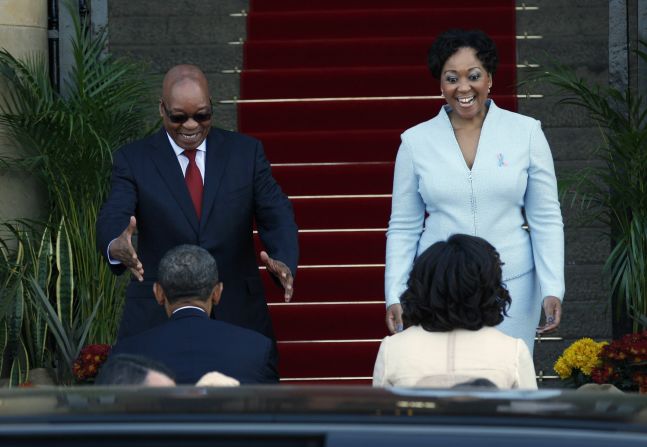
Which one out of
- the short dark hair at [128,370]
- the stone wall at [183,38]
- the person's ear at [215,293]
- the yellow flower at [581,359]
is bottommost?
the yellow flower at [581,359]

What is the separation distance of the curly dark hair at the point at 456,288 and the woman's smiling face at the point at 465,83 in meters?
1.05

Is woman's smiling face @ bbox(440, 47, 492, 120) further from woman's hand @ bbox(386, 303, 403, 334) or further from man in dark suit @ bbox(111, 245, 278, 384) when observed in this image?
man in dark suit @ bbox(111, 245, 278, 384)

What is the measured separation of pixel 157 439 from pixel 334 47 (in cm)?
709

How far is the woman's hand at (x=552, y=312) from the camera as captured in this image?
4.89m

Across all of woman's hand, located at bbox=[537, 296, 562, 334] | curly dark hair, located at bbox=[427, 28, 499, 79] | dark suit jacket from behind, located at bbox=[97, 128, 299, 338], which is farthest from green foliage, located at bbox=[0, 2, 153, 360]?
woman's hand, located at bbox=[537, 296, 562, 334]

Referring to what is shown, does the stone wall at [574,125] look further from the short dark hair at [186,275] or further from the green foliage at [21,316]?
the short dark hair at [186,275]

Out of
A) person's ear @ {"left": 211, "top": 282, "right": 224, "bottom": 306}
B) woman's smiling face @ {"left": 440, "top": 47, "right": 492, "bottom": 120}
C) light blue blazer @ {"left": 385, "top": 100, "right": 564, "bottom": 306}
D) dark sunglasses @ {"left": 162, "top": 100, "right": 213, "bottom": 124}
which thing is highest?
woman's smiling face @ {"left": 440, "top": 47, "right": 492, "bottom": 120}

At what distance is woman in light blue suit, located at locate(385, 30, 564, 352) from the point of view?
16.4ft

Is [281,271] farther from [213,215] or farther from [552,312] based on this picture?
[552,312]

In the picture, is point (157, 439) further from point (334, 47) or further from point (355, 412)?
point (334, 47)

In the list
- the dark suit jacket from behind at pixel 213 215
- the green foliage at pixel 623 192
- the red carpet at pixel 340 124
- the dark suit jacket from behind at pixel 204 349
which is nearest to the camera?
the dark suit jacket from behind at pixel 204 349

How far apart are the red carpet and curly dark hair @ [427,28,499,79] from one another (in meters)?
2.65

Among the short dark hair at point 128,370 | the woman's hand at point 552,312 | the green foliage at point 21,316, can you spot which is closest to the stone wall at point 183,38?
the green foliage at point 21,316

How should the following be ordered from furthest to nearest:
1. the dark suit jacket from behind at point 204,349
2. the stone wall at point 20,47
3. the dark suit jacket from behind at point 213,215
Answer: the stone wall at point 20,47, the dark suit jacket from behind at point 213,215, the dark suit jacket from behind at point 204,349
